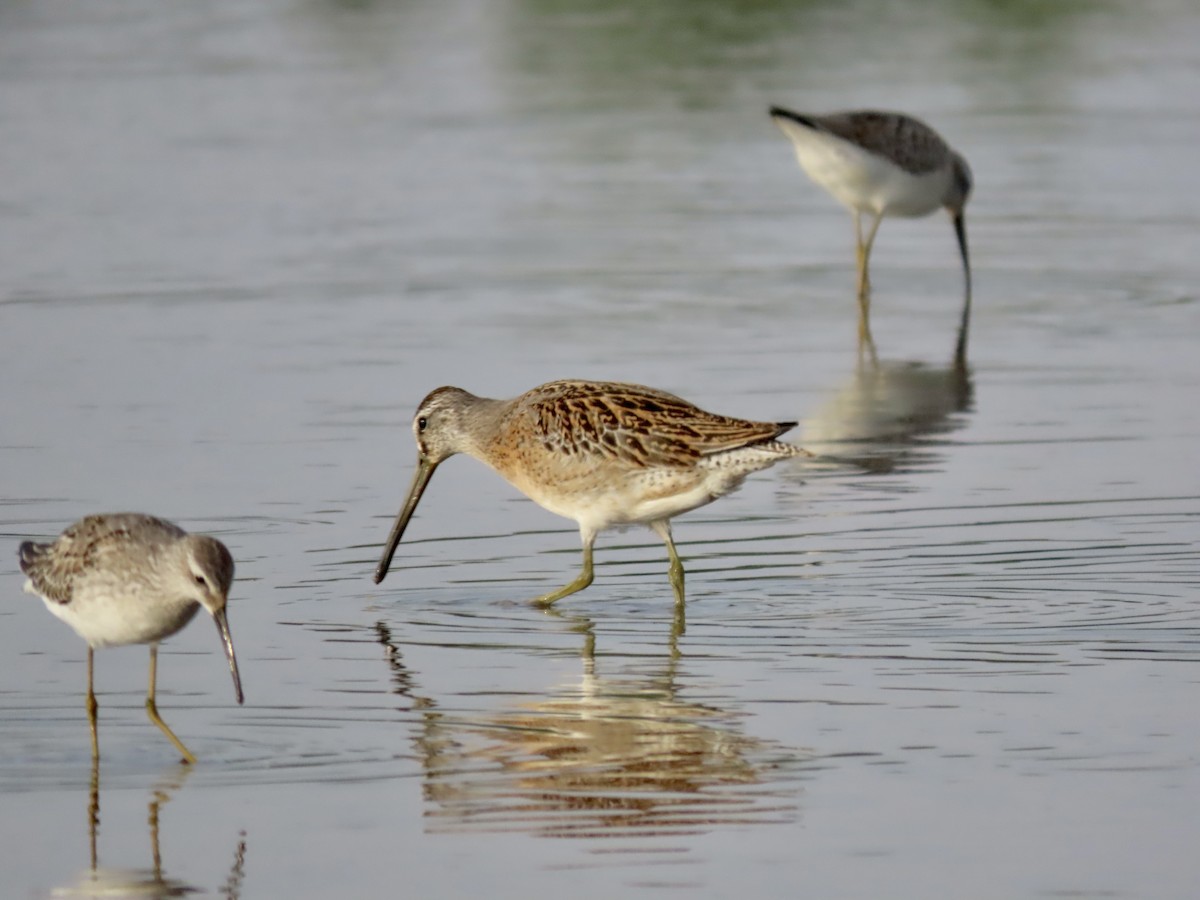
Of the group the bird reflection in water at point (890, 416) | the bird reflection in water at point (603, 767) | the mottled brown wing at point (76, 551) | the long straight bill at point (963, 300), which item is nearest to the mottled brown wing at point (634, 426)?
the bird reflection in water at point (603, 767)

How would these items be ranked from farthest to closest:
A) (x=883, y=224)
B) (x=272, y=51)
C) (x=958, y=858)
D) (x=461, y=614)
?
(x=272, y=51) < (x=883, y=224) < (x=461, y=614) < (x=958, y=858)

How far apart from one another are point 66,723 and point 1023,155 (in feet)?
48.3

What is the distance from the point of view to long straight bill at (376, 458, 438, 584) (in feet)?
29.3

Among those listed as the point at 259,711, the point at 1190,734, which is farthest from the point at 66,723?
the point at 1190,734

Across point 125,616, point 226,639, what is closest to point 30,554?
point 125,616

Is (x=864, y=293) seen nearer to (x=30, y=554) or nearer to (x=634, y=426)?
(x=634, y=426)

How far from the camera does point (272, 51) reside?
2805 cm

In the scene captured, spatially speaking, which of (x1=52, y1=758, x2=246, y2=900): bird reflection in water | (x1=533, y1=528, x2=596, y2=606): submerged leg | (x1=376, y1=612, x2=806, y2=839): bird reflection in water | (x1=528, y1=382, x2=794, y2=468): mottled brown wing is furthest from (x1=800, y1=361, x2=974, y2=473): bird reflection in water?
(x1=52, y1=758, x2=246, y2=900): bird reflection in water

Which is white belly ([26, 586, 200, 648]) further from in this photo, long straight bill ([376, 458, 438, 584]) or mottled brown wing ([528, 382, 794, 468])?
mottled brown wing ([528, 382, 794, 468])

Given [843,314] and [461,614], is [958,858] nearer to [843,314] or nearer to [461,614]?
[461,614]

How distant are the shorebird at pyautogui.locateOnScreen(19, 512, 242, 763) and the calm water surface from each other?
304mm

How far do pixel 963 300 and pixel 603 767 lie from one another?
A: 9.17m

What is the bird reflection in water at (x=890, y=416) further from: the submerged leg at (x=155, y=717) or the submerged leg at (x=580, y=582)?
the submerged leg at (x=155, y=717)

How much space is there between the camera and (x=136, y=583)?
682 cm
